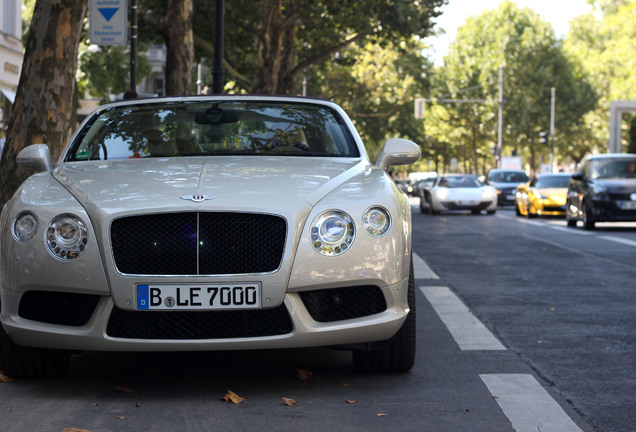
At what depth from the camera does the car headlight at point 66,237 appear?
203 inches

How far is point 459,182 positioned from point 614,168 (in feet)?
36.8

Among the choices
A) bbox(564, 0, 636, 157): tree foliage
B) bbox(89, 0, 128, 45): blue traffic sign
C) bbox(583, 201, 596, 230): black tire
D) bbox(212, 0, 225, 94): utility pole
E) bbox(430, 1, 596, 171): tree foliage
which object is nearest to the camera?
bbox(89, 0, 128, 45): blue traffic sign

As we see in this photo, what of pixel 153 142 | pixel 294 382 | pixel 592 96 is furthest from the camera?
pixel 592 96

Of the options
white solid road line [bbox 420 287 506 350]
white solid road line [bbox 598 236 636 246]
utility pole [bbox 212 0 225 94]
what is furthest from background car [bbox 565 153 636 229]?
white solid road line [bbox 420 287 506 350]

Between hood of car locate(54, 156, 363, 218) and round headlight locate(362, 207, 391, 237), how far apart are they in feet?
0.77

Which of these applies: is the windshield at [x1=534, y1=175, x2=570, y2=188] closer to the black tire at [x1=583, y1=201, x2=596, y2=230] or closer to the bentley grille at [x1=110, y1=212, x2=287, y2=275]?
the black tire at [x1=583, y1=201, x2=596, y2=230]

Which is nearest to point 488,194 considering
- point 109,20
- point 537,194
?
point 537,194

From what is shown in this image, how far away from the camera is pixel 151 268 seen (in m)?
5.12

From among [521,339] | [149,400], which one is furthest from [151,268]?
[521,339]

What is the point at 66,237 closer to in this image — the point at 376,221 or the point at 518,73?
the point at 376,221

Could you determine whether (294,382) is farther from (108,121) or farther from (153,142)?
(108,121)

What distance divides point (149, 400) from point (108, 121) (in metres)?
2.24

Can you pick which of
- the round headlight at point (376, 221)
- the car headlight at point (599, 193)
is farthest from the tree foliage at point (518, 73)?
the round headlight at point (376, 221)

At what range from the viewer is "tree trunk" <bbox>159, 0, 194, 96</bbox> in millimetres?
21938
